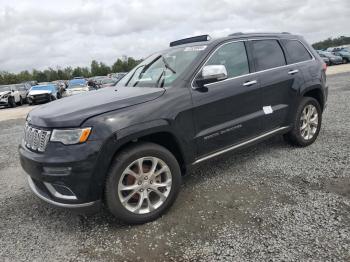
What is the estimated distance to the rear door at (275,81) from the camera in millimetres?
4125

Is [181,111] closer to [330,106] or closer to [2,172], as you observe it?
[2,172]

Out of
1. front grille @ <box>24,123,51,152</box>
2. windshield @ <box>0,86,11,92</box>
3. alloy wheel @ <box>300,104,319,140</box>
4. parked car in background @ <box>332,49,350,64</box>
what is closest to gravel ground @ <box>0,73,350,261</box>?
alloy wheel @ <box>300,104,319,140</box>

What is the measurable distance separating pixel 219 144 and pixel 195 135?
40 cm

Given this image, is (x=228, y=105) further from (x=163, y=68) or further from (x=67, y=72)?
(x=67, y=72)

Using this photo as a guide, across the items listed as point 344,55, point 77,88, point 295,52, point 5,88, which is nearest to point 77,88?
point 77,88

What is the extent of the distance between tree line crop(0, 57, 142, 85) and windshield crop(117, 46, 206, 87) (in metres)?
73.6

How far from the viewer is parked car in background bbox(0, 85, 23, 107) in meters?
18.9

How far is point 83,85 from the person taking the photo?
20766mm

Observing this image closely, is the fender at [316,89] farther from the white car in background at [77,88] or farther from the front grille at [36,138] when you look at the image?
the white car in background at [77,88]

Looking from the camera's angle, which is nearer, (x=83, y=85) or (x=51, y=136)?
(x=51, y=136)

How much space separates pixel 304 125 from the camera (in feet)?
15.8

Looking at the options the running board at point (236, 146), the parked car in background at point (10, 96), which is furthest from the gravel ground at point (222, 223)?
the parked car in background at point (10, 96)

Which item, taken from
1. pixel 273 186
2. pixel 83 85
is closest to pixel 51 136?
pixel 273 186

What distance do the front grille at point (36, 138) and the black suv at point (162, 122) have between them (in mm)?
10
